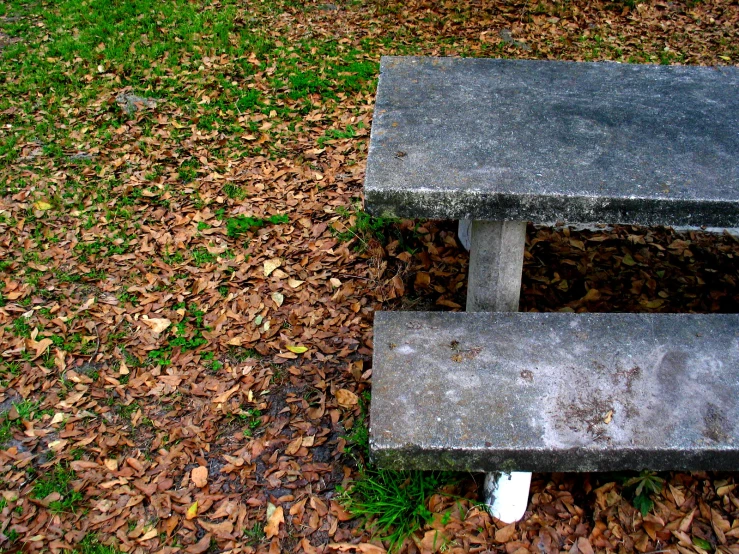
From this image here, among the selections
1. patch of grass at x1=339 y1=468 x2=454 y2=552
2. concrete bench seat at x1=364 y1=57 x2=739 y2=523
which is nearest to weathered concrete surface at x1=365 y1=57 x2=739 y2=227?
concrete bench seat at x1=364 y1=57 x2=739 y2=523

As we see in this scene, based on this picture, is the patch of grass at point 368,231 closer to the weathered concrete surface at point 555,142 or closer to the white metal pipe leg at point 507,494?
the weathered concrete surface at point 555,142

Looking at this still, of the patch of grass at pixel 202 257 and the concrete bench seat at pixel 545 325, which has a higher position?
the concrete bench seat at pixel 545 325

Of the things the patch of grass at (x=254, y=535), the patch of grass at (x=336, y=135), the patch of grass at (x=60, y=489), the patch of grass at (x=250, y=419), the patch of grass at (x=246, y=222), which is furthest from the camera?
the patch of grass at (x=336, y=135)

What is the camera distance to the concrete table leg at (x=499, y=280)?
2410mm

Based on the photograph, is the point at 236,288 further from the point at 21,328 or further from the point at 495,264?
the point at 495,264

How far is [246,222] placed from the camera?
411cm

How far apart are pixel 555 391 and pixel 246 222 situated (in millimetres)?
2506

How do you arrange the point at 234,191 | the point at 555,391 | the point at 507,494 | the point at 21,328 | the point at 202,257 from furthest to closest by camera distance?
1. the point at 234,191
2. the point at 202,257
3. the point at 21,328
4. the point at 507,494
5. the point at 555,391

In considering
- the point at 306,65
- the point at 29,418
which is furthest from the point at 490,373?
the point at 306,65

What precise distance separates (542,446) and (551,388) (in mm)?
244

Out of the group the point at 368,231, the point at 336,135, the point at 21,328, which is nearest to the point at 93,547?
the point at 21,328

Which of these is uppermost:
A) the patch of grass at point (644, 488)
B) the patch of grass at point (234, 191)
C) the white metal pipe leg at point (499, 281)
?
the white metal pipe leg at point (499, 281)

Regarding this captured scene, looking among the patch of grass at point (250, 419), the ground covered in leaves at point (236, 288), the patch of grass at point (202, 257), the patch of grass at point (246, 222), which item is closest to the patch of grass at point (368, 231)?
the ground covered in leaves at point (236, 288)

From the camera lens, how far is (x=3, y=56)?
624 cm
